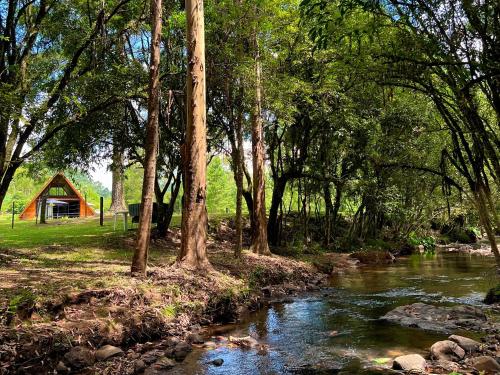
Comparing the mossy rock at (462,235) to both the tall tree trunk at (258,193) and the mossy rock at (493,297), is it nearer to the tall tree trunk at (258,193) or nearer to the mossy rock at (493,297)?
the tall tree trunk at (258,193)

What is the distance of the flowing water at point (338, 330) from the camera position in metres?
6.96

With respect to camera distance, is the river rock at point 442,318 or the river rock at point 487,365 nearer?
the river rock at point 487,365

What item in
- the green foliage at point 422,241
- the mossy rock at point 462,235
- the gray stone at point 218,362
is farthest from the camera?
the mossy rock at point 462,235

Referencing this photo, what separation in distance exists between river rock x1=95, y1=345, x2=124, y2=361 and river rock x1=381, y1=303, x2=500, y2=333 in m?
5.76

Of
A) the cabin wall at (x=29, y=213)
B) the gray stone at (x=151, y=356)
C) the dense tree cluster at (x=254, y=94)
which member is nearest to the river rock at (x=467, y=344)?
the dense tree cluster at (x=254, y=94)

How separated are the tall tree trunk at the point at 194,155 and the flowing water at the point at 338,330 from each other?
2393 mm

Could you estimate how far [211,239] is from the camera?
21.1 m

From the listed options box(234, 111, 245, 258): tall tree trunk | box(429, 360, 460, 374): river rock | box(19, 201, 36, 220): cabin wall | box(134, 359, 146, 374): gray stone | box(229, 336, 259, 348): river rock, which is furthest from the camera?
box(19, 201, 36, 220): cabin wall

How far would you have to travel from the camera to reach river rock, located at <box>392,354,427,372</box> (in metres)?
6.39

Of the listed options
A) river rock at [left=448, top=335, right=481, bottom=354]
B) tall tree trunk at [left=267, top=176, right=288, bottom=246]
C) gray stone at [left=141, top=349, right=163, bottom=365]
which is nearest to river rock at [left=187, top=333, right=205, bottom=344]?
gray stone at [left=141, top=349, right=163, bottom=365]

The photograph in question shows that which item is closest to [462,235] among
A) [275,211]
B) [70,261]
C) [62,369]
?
[275,211]

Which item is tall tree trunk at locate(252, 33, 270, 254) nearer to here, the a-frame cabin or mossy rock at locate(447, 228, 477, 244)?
the a-frame cabin

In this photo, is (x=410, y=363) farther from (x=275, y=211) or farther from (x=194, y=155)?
(x=275, y=211)

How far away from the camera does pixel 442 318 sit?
955cm
